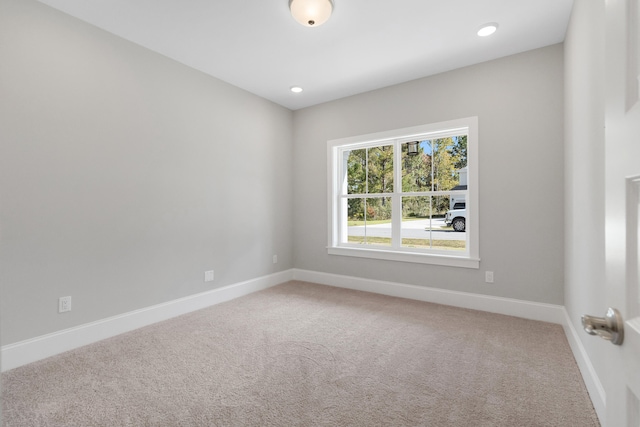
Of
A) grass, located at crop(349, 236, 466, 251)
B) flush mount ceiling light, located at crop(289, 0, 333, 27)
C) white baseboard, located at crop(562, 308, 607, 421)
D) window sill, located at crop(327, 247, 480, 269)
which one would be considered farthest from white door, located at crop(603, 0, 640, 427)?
grass, located at crop(349, 236, 466, 251)

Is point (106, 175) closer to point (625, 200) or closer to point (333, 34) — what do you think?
point (333, 34)

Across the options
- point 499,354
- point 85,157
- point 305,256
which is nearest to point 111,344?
point 85,157

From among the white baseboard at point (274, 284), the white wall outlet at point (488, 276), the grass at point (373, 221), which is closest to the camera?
the white baseboard at point (274, 284)

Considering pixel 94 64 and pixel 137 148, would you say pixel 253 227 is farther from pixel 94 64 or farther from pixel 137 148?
pixel 94 64

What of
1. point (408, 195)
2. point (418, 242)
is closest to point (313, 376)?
point (418, 242)

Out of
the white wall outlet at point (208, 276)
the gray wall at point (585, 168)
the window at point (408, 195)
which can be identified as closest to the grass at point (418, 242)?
the window at point (408, 195)

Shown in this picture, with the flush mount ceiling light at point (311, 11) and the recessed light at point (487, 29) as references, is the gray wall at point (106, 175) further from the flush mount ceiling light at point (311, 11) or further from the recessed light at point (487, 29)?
the recessed light at point (487, 29)

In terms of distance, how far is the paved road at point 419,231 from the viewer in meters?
3.57

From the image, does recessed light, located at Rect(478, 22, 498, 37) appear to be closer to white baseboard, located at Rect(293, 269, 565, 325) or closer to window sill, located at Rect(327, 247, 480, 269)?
window sill, located at Rect(327, 247, 480, 269)

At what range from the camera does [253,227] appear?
159 inches

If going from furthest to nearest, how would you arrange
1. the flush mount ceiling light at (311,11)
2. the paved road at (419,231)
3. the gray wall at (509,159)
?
the paved road at (419,231) → the gray wall at (509,159) → the flush mount ceiling light at (311,11)

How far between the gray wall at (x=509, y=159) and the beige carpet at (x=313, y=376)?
54 cm

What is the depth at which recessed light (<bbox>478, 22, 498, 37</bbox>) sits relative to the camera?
257 cm

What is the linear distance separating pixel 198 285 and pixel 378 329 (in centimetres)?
201
